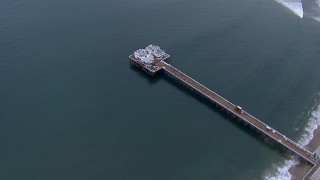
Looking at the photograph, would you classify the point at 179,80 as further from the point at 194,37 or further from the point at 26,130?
the point at 26,130

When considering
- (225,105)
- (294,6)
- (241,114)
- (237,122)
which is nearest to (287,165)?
(237,122)

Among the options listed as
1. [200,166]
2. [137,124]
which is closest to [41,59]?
[137,124]

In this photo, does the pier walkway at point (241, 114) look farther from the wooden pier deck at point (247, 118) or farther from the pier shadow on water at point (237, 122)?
the pier shadow on water at point (237, 122)

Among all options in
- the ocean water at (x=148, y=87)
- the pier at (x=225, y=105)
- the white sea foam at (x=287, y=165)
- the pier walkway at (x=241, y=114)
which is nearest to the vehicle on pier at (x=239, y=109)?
the pier at (x=225, y=105)

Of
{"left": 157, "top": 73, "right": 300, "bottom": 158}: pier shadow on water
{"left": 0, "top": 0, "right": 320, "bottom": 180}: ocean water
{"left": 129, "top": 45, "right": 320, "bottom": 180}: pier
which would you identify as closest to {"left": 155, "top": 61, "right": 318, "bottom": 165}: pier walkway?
{"left": 129, "top": 45, "right": 320, "bottom": 180}: pier

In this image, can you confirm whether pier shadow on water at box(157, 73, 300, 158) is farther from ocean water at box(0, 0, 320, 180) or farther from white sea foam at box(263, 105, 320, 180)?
white sea foam at box(263, 105, 320, 180)

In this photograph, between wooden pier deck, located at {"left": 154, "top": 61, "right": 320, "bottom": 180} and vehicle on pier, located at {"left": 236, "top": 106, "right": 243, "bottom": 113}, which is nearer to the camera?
wooden pier deck, located at {"left": 154, "top": 61, "right": 320, "bottom": 180}
